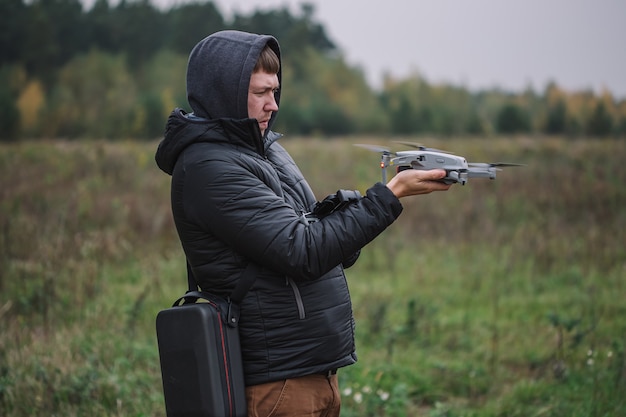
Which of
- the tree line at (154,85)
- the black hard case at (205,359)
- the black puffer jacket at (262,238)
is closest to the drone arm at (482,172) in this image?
the black puffer jacket at (262,238)

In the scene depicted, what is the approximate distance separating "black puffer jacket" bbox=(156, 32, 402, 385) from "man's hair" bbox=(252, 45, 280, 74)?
0.04 metres

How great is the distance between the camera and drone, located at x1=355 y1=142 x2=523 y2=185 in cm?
201

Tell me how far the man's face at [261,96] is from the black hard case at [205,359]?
0.60m

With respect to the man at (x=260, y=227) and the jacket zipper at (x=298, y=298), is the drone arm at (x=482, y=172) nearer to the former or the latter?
the man at (x=260, y=227)

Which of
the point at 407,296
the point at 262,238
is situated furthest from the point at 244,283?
the point at 407,296

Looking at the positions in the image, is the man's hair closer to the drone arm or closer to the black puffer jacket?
the black puffer jacket

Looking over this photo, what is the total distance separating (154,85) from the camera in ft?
112

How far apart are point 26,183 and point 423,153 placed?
950 centimetres

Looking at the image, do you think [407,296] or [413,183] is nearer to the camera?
[413,183]

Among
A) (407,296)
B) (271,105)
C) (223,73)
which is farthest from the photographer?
(407,296)

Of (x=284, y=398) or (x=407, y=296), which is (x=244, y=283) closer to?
(x=284, y=398)

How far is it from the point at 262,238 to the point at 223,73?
53 centimetres

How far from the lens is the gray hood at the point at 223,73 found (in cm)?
210

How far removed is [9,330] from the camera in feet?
15.7
